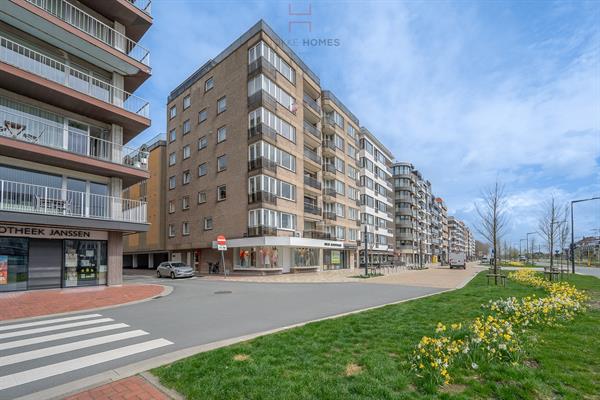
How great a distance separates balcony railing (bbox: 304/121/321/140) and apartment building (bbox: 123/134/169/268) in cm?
1832

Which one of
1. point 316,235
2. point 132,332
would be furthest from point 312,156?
point 132,332

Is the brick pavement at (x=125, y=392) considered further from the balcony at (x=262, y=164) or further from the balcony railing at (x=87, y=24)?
the balcony at (x=262, y=164)

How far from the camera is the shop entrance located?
53.5 feet

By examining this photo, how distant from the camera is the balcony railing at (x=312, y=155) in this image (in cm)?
3823

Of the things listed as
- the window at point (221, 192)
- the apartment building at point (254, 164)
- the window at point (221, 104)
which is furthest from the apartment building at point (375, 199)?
the window at point (221, 104)

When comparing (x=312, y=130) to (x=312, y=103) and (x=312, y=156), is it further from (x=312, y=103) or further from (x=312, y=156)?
(x=312, y=103)

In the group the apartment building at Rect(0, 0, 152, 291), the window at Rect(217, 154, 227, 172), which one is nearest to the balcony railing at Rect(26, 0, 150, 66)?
the apartment building at Rect(0, 0, 152, 291)

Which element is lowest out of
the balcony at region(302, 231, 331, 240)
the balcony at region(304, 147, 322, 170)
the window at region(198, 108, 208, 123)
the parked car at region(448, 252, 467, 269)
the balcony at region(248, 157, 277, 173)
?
the parked car at region(448, 252, 467, 269)

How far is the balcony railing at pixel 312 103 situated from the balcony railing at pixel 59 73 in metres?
21.8

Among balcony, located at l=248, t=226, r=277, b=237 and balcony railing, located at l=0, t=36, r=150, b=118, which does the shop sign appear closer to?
balcony railing, located at l=0, t=36, r=150, b=118

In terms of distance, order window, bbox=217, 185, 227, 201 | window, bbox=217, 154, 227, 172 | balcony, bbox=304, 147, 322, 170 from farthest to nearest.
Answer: balcony, bbox=304, 147, 322, 170 → window, bbox=217, 154, 227, 172 → window, bbox=217, 185, 227, 201

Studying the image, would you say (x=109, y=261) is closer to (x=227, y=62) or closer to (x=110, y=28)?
(x=110, y=28)

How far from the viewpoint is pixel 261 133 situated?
1204 inches

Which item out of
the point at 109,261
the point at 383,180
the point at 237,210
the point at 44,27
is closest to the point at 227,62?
the point at 237,210
